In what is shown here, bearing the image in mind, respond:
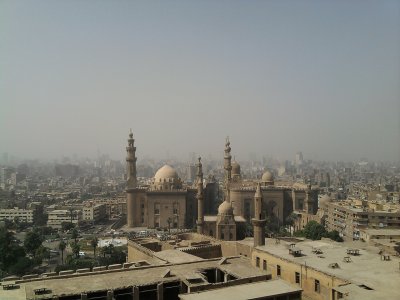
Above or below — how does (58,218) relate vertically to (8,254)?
below

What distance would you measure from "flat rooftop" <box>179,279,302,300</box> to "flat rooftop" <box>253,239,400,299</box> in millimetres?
2686

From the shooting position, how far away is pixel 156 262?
1845cm

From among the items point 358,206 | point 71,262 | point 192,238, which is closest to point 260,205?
point 192,238

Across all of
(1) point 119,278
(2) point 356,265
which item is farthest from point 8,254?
(2) point 356,265

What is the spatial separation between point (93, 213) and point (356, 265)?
4710 cm

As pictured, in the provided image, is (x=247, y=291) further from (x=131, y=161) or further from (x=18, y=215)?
(x=18, y=215)

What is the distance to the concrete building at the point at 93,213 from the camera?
5919cm

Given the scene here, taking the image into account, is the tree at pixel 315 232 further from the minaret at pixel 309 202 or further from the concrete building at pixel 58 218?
the concrete building at pixel 58 218

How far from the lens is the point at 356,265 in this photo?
56.4 ft

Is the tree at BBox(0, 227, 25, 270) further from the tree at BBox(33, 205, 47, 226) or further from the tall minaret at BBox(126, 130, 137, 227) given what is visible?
the tree at BBox(33, 205, 47, 226)

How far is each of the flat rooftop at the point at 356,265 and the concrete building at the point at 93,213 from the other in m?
42.3

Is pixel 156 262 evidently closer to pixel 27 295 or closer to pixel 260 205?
pixel 27 295

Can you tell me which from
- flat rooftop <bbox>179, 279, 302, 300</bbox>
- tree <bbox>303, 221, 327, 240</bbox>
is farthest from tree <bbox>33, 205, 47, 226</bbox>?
flat rooftop <bbox>179, 279, 302, 300</bbox>

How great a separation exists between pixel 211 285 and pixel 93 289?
3.63 m
